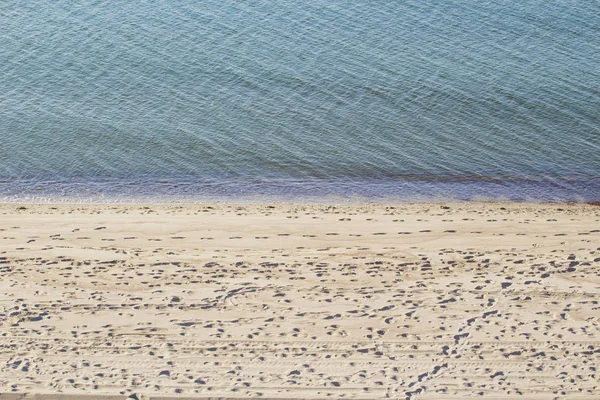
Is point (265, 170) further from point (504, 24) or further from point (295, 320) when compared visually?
point (504, 24)

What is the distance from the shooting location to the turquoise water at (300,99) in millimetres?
20922

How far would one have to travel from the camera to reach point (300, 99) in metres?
24.4

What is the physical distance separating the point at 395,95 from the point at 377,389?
1400cm

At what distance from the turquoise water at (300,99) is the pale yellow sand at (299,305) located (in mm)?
2710

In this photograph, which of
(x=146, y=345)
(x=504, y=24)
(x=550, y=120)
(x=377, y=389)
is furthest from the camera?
(x=504, y=24)

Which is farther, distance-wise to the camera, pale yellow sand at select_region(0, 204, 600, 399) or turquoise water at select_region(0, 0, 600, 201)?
turquoise water at select_region(0, 0, 600, 201)

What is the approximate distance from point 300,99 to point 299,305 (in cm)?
1138

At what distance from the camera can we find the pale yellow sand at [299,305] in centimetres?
1247

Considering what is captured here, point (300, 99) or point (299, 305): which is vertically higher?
point (300, 99)

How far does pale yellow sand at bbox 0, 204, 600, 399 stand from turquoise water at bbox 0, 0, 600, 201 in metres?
2.71

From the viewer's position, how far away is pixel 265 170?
2128 cm

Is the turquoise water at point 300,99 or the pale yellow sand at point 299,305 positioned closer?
the pale yellow sand at point 299,305

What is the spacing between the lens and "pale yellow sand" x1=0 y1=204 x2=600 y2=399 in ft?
40.9

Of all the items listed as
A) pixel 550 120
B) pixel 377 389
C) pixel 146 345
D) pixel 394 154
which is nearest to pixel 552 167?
pixel 550 120
